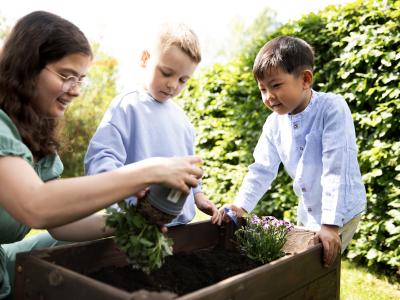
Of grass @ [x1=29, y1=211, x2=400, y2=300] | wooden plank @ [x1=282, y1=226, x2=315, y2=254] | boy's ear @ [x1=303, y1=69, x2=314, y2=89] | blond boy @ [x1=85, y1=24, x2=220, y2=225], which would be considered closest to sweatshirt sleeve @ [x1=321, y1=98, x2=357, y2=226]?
wooden plank @ [x1=282, y1=226, x2=315, y2=254]

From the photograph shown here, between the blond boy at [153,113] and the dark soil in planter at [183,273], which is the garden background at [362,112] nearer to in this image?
the blond boy at [153,113]

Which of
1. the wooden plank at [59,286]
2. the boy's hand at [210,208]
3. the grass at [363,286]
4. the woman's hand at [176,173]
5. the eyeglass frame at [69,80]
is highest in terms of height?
the eyeglass frame at [69,80]

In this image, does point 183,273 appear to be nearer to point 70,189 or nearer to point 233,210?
point 70,189

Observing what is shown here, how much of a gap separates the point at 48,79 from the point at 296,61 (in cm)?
156

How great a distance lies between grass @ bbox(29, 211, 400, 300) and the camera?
12.1ft

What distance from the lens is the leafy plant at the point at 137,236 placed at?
1.51 metres

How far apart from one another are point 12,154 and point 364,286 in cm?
351

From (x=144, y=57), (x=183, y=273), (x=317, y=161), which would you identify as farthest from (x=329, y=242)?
(x=144, y=57)

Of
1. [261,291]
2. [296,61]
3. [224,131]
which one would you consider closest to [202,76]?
[224,131]

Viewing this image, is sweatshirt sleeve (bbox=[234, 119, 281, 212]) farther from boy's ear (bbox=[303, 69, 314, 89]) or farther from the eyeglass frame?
the eyeglass frame

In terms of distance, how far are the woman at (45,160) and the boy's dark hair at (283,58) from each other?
1.17m

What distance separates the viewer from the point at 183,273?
1.89 m

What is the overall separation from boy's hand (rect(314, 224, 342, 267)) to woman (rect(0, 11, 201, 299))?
37.2 inches

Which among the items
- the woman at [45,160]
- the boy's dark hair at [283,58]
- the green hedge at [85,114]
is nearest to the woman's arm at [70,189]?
the woman at [45,160]
